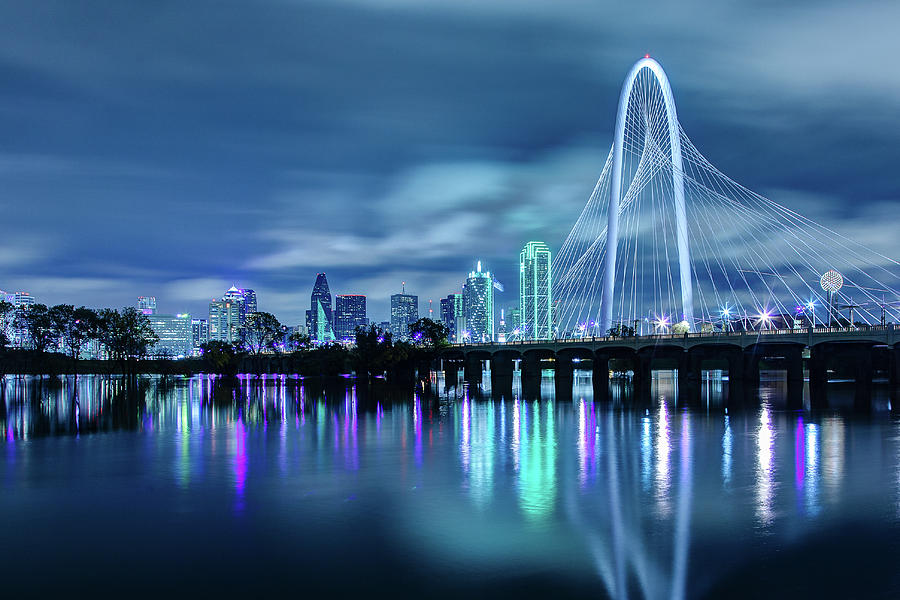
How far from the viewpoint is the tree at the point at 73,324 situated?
157000mm

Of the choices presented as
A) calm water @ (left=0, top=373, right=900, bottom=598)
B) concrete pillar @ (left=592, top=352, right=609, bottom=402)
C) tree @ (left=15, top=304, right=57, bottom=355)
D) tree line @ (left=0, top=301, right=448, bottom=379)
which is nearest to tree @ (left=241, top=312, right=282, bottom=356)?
tree line @ (left=0, top=301, right=448, bottom=379)

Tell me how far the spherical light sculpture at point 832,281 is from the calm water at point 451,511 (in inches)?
2323

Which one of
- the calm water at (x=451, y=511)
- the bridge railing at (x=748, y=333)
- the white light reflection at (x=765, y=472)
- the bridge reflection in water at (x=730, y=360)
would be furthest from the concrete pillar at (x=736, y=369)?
the calm water at (x=451, y=511)

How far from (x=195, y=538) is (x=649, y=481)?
15629 mm

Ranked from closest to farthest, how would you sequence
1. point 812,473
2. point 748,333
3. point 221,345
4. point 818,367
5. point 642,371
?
point 812,473, point 748,333, point 818,367, point 642,371, point 221,345

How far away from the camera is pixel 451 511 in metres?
21.4

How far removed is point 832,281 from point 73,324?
482 feet

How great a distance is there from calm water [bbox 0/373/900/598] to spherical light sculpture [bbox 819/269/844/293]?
2323 inches

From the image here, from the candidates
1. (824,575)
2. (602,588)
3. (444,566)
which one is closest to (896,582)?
(824,575)

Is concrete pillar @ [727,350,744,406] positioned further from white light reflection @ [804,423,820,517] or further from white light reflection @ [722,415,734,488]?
white light reflection @ [804,423,820,517]

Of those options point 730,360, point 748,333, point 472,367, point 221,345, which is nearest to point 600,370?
point 730,360

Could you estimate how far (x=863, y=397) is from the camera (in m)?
69.4

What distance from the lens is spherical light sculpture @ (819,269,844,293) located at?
95250 millimetres

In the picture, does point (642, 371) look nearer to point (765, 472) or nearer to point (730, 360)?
point (730, 360)
